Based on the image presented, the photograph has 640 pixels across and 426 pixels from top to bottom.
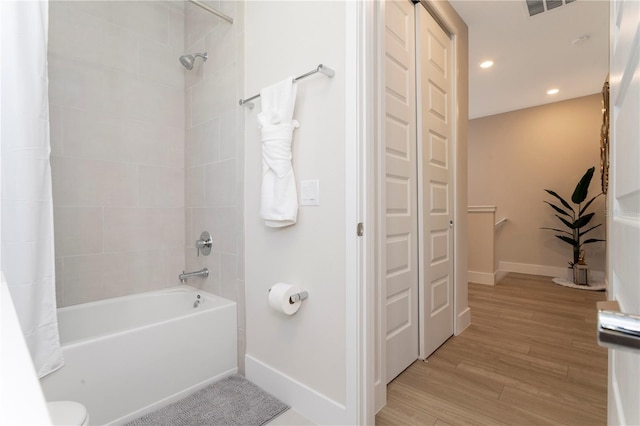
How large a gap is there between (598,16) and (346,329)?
331cm

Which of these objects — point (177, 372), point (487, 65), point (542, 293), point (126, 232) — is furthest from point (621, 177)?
point (542, 293)

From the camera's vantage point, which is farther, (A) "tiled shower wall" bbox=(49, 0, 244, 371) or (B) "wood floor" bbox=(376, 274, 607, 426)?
(A) "tiled shower wall" bbox=(49, 0, 244, 371)

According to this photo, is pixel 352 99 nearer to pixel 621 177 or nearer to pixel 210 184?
pixel 621 177

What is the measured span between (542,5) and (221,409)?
3618mm

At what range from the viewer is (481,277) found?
393 cm

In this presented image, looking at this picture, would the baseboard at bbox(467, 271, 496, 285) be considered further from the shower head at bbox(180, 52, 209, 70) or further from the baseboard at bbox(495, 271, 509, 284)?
the shower head at bbox(180, 52, 209, 70)

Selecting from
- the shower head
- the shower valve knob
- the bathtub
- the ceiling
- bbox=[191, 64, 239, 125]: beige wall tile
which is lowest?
the bathtub

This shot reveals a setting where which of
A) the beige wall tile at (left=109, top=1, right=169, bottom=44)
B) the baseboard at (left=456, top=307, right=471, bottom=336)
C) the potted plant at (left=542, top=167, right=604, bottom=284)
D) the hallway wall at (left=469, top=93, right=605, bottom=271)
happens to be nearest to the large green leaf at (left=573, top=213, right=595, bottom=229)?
the potted plant at (left=542, top=167, right=604, bottom=284)

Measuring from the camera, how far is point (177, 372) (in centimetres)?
165

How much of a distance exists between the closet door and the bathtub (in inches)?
39.6

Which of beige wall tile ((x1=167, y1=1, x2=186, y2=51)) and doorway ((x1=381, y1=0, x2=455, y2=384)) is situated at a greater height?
beige wall tile ((x1=167, y1=1, x2=186, y2=51))

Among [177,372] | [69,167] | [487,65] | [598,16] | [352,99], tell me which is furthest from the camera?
[487,65]

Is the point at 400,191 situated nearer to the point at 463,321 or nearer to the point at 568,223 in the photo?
the point at 463,321

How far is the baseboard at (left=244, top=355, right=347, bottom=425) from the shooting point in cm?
141
